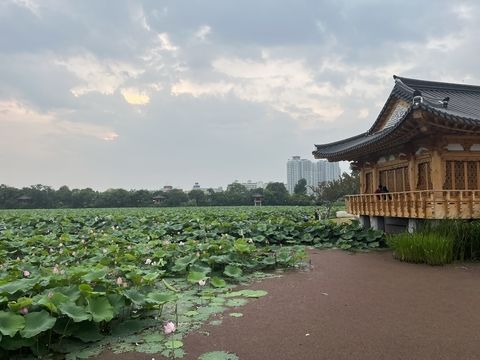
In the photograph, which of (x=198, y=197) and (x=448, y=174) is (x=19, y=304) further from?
(x=198, y=197)

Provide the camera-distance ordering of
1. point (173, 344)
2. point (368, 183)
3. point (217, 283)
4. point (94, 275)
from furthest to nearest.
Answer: point (368, 183)
point (217, 283)
point (94, 275)
point (173, 344)

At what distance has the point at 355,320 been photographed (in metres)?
4.65

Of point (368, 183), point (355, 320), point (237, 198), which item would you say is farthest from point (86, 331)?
point (237, 198)

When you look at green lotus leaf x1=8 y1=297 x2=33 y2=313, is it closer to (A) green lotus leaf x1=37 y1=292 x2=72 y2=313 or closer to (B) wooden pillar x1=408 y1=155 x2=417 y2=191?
(A) green lotus leaf x1=37 y1=292 x2=72 y2=313

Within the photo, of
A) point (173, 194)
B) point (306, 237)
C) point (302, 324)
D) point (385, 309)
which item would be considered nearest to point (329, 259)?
point (306, 237)

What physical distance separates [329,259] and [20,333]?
7012 mm

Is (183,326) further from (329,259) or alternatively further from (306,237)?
(306,237)

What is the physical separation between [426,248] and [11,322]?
7264 millimetres

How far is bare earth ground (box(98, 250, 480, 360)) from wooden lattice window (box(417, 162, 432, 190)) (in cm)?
421

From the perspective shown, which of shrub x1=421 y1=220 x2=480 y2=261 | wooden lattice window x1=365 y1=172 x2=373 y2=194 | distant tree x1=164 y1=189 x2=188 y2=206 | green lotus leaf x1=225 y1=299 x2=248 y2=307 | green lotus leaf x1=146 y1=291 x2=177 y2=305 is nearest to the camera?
green lotus leaf x1=146 y1=291 x2=177 y2=305

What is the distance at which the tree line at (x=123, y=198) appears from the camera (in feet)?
174

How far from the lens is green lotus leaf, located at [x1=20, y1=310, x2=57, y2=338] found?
3.34 metres

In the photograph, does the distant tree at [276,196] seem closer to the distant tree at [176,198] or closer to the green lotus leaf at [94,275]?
the distant tree at [176,198]

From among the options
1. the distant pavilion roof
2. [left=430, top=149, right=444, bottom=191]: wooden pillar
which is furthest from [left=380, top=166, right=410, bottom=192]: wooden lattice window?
[left=430, top=149, right=444, bottom=191]: wooden pillar
